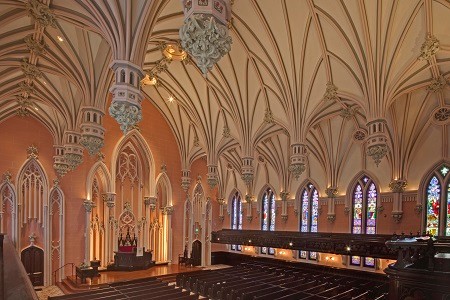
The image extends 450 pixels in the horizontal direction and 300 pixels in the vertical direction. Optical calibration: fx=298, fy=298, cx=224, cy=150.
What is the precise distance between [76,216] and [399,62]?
20.1 meters

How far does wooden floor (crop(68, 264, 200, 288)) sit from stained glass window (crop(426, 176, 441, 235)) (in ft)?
52.5

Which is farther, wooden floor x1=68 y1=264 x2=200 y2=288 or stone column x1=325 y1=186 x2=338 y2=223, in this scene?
stone column x1=325 y1=186 x2=338 y2=223

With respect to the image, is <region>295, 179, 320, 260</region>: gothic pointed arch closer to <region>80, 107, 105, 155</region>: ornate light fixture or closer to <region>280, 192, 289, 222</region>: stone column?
<region>280, 192, 289, 222</region>: stone column

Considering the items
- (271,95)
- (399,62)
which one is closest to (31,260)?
(271,95)

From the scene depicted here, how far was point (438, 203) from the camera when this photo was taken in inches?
664

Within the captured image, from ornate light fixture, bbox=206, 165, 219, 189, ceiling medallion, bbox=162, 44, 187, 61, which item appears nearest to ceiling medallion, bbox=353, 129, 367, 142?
ornate light fixture, bbox=206, 165, 219, 189

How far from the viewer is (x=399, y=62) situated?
490 inches

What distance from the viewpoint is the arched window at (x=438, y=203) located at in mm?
16406

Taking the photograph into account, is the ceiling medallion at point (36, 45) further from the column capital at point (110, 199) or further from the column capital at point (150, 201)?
the column capital at point (150, 201)

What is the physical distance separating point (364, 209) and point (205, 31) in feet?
62.1

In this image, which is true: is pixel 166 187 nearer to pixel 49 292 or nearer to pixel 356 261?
pixel 49 292

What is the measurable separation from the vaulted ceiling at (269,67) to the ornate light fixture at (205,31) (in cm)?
346

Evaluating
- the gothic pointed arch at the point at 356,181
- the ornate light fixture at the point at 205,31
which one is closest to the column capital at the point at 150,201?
the gothic pointed arch at the point at 356,181

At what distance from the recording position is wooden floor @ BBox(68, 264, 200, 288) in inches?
665
